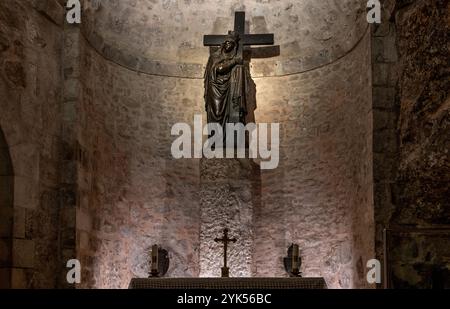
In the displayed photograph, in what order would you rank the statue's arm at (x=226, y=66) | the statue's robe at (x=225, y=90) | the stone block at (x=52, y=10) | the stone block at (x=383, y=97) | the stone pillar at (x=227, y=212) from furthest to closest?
the statue's arm at (x=226, y=66), the statue's robe at (x=225, y=90), the stone pillar at (x=227, y=212), the stone block at (x=383, y=97), the stone block at (x=52, y=10)

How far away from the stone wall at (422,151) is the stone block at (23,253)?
4.41m

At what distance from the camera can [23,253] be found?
5789 mm

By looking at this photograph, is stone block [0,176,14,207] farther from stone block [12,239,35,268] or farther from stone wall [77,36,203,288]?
stone wall [77,36,203,288]

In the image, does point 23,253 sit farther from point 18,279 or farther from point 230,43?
point 230,43

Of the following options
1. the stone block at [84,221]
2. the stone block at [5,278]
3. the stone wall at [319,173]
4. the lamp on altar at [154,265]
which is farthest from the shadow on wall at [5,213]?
the stone wall at [319,173]

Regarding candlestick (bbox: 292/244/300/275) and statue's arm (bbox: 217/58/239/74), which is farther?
statue's arm (bbox: 217/58/239/74)

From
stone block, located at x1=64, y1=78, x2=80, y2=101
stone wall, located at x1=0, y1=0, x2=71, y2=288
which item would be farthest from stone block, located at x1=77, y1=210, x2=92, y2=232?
stone block, located at x1=64, y1=78, x2=80, y2=101

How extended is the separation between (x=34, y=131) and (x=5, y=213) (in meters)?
0.97

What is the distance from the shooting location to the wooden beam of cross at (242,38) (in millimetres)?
8516

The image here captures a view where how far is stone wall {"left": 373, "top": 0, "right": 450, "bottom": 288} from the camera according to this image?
1886mm

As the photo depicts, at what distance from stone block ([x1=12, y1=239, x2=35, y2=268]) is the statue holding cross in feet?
10.2

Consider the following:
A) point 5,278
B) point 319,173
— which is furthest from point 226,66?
point 5,278

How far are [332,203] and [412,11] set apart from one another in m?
6.18

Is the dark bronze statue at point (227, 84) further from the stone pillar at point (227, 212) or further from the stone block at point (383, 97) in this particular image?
the stone block at point (383, 97)
